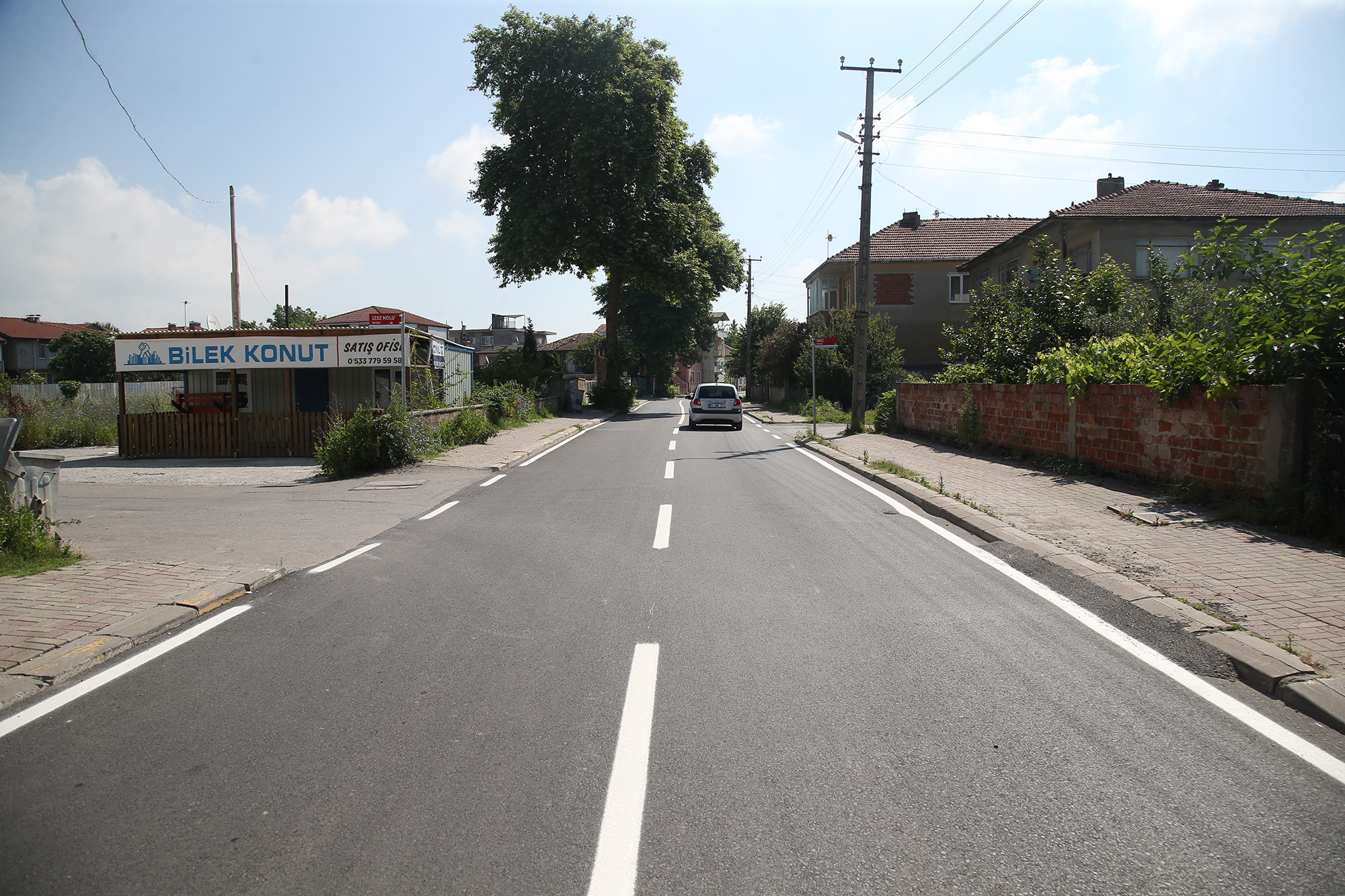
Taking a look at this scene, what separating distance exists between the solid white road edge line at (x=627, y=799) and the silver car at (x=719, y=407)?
23035 mm

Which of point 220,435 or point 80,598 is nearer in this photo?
point 80,598

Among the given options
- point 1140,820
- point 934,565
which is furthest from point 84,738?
point 934,565

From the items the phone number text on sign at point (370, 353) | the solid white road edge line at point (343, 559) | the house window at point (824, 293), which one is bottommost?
the solid white road edge line at point (343, 559)

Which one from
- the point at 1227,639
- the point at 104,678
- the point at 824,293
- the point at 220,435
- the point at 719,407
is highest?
the point at 824,293

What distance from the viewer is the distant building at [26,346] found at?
68719 millimetres

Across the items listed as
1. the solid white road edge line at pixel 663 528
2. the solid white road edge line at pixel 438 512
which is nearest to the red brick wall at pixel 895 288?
the solid white road edge line at pixel 663 528

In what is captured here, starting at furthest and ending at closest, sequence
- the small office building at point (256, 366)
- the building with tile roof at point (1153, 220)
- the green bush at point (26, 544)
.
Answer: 1. the building with tile roof at point (1153, 220)
2. the small office building at point (256, 366)
3. the green bush at point (26, 544)

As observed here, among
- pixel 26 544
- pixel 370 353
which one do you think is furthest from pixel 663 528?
pixel 370 353

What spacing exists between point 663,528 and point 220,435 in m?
13.9

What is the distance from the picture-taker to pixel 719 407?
27.1 m

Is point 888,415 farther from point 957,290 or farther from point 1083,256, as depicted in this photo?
point 957,290

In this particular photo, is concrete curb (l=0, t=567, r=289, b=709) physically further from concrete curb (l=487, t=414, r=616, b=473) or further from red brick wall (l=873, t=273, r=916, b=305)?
red brick wall (l=873, t=273, r=916, b=305)

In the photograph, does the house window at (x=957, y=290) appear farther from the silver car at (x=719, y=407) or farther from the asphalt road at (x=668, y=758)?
the asphalt road at (x=668, y=758)

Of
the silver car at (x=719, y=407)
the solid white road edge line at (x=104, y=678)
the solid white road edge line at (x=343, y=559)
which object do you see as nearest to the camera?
the solid white road edge line at (x=104, y=678)
